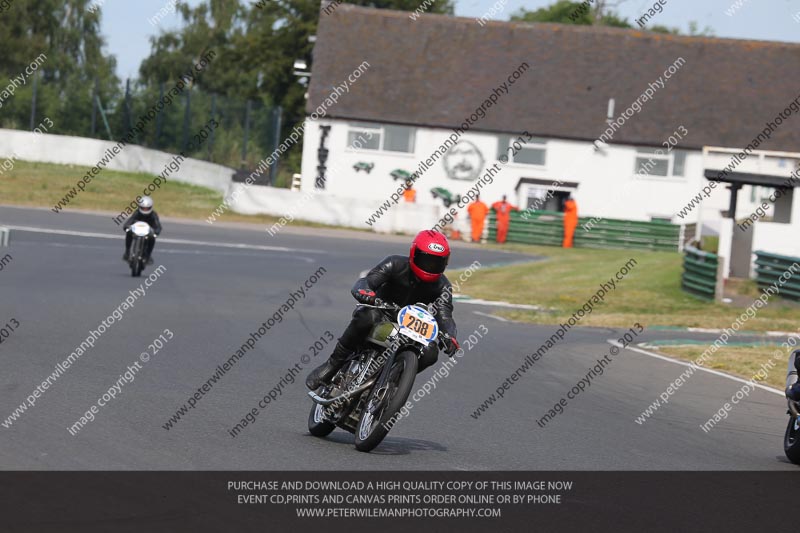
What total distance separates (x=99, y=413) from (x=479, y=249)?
3132 cm

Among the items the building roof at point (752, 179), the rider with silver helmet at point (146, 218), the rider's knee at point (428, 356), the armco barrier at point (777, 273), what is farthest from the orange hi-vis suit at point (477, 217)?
the rider's knee at point (428, 356)

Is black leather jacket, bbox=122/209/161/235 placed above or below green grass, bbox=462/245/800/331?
above

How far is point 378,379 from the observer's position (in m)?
8.37

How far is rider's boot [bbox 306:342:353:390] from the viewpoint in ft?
28.9

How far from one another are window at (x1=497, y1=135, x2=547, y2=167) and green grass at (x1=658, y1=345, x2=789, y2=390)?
106ft

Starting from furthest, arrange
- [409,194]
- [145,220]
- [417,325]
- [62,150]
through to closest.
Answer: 1. [62,150]
2. [409,194]
3. [145,220]
4. [417,325]

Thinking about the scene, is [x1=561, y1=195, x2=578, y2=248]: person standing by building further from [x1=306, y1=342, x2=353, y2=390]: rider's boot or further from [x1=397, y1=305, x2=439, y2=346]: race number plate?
[x1=397, y1=305, x2=439, y2=346]: race number plate

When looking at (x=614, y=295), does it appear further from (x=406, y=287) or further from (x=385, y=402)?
(x=385, y=402)

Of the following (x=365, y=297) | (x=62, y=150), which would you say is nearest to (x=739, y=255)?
(x=365, y=297)

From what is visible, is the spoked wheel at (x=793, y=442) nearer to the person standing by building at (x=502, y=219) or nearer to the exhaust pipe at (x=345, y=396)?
the exhaust pipe at (x=345, y=396)

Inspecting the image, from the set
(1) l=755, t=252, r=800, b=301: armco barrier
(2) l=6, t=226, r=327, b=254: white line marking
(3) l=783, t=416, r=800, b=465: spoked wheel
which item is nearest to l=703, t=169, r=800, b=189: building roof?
(1) l=755, t=252, r=800, b=301: armco barrier

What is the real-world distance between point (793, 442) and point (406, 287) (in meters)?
3.33

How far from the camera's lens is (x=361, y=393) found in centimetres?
854
